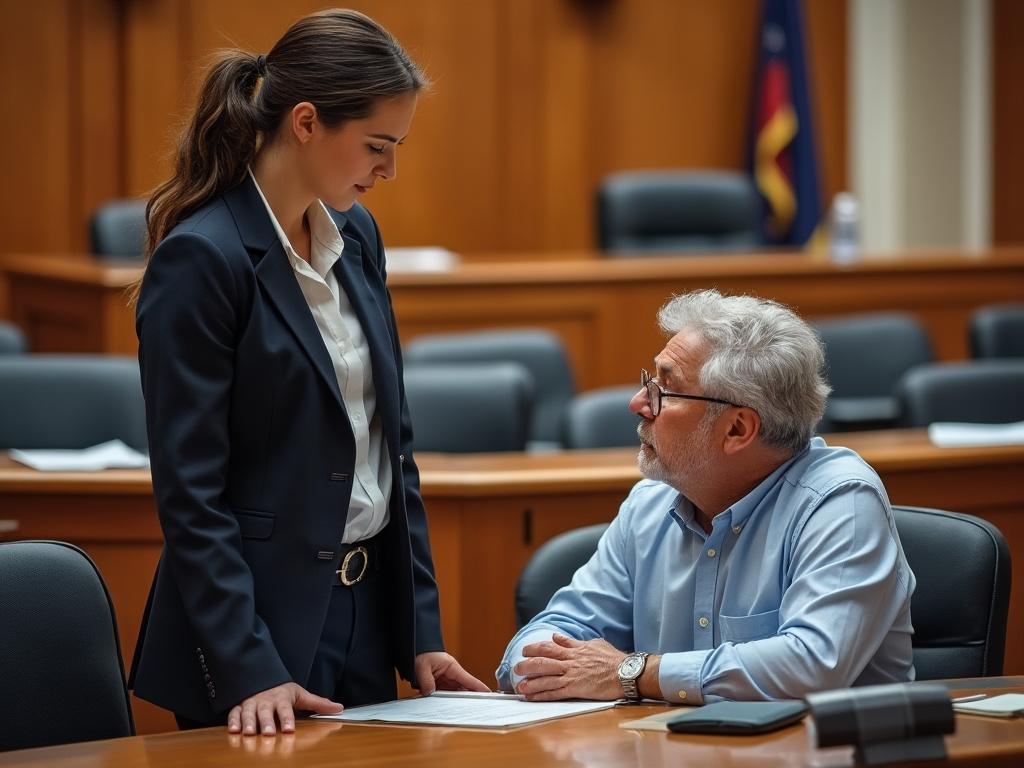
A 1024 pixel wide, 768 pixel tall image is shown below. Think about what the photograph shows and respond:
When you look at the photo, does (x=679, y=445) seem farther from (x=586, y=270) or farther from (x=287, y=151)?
(x=586, y=270)

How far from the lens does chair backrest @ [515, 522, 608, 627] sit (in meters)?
2.50

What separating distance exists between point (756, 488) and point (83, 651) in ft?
3.33

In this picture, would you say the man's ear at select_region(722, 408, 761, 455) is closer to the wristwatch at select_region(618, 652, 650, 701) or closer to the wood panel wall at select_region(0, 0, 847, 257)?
the wristwatch at select_region(618, 652, 650, 701)

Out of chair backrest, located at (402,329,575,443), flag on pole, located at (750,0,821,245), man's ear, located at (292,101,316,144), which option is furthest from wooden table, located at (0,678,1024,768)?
flag on pole, located at (750,0,821,245)

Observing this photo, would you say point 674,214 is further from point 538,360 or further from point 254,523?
point 254,523

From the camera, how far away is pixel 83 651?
2176mm

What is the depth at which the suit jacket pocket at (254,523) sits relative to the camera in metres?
2.04

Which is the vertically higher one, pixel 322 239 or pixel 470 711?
pixel 322 239

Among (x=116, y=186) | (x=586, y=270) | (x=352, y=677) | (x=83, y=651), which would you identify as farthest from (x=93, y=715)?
(x=116, y=186)

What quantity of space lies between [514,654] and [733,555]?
0.36m

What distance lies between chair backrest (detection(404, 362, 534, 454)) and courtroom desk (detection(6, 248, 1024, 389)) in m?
1.56

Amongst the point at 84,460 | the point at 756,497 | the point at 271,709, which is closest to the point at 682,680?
the point at 756,497

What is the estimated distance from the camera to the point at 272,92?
81.7 inches

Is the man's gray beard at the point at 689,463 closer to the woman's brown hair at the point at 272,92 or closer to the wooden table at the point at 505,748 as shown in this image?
the wooden table at the point at 505,748
